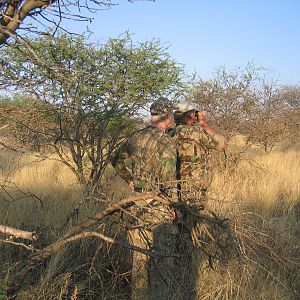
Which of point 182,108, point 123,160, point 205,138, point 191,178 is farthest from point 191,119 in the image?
point 191,178

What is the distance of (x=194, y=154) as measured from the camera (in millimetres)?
3273

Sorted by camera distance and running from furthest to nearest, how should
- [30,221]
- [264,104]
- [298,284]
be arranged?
[264,104]
[30,221]
[298,284]

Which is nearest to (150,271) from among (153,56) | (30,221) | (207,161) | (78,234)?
(78,234)

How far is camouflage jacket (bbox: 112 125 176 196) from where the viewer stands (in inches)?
111

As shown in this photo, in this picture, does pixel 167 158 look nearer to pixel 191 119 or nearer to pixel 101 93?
pixel 191 119

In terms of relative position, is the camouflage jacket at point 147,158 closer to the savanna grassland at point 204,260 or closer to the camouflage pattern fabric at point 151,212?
the camouflage pattern fabric at point 151,212

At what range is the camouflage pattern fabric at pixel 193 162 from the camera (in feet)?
8.60

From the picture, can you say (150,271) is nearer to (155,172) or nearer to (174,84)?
(155,172)

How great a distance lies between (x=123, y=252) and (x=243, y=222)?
1.24 m

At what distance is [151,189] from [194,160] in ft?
1.93

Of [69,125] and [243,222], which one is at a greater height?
[69,125]

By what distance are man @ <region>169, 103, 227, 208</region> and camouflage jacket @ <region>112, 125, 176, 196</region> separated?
0.34 ft

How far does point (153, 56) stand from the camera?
6.41 m

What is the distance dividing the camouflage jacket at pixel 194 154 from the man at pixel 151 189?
4.6 inches
